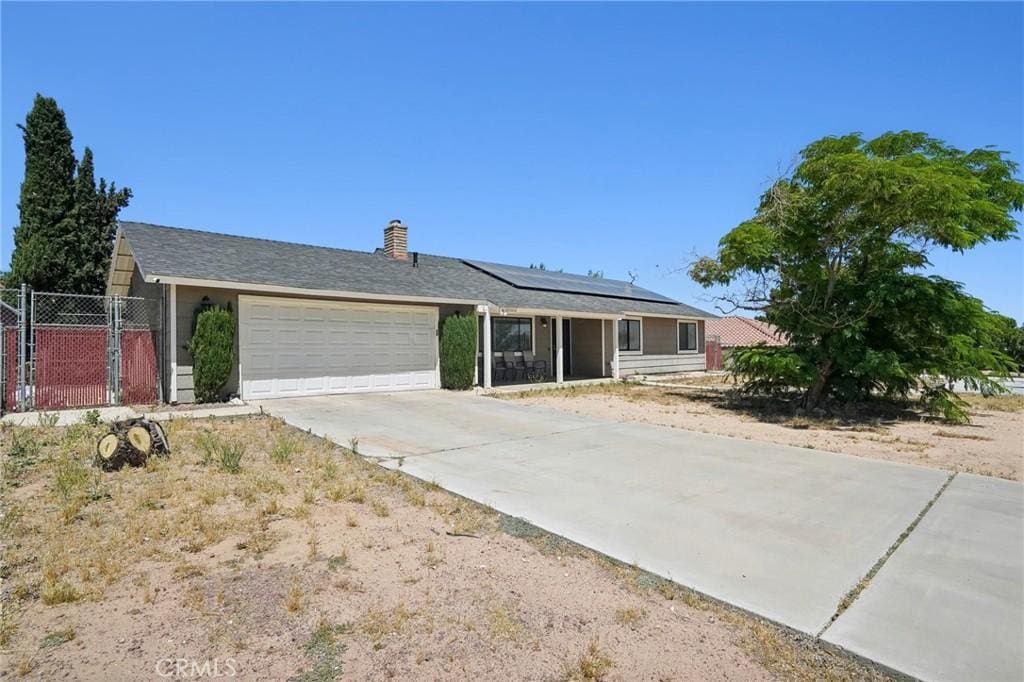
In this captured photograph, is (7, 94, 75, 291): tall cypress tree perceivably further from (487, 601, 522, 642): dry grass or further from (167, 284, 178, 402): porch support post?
(487, 601, 522, 642): dry grass

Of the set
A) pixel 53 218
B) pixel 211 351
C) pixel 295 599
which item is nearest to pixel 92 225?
pixel 53 218

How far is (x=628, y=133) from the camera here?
13461mm

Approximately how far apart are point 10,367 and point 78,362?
0.97 m

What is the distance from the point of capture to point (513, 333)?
728 inches

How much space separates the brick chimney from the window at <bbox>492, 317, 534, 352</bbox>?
Answer: 4.02 metres

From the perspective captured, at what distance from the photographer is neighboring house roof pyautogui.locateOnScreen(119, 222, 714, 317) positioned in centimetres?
1136

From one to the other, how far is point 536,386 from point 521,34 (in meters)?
9.42

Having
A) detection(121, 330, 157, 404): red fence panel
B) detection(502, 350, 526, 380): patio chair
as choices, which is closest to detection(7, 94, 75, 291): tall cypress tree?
detection(121, 330, 157, 404): red fence panel

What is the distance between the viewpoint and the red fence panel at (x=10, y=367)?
32.4ft

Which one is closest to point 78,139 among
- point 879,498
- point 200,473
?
point 200,473

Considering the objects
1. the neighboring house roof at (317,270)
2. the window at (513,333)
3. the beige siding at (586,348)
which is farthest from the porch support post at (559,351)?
the beige siding at (586,348)

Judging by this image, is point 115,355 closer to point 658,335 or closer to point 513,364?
point 513,364

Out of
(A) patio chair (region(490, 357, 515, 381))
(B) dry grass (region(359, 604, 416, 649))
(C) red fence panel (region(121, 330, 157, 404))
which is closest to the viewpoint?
(B) dry grass (region(359, 604, 416, 649))

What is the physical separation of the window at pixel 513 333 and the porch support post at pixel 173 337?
9.10 m
